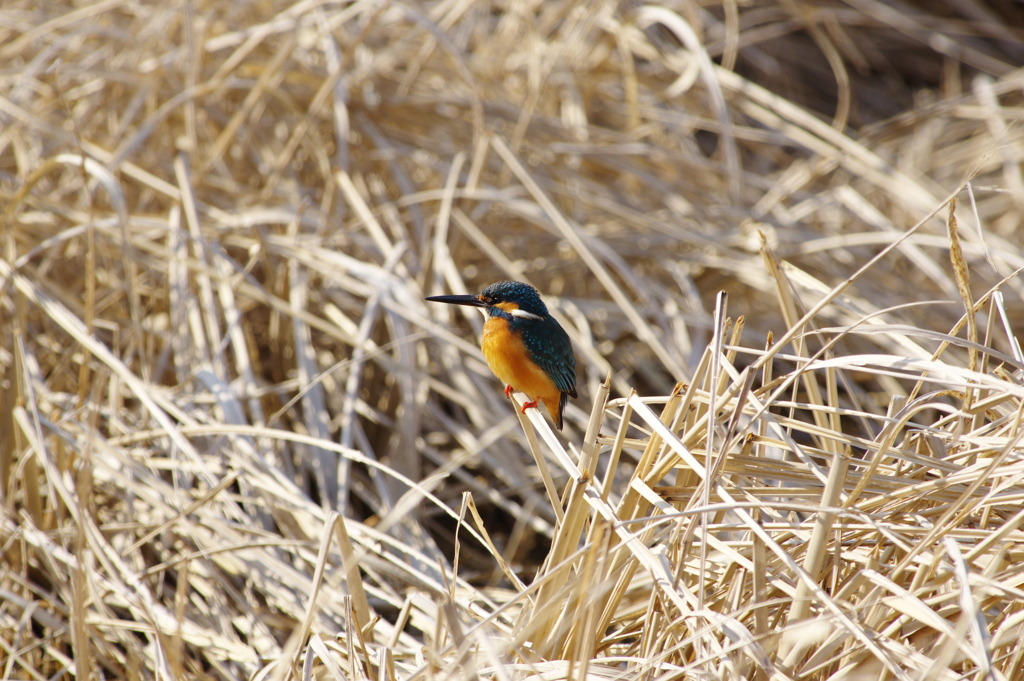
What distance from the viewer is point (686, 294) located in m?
3.60

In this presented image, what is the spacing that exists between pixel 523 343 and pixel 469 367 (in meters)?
0.66

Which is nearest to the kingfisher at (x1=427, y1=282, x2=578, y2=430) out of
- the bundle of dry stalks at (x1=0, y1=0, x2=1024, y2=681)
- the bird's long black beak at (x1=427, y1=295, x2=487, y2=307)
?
the bird's long black beak at (x1=427, y1=295, x2=487, y2=307)

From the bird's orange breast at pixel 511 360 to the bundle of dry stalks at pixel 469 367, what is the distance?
0.16m

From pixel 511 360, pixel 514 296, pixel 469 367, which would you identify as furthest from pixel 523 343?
pixel 469 367

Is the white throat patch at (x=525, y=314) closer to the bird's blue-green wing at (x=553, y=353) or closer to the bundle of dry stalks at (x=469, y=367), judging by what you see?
the bird's blue-green wing at (x=553, y=353)

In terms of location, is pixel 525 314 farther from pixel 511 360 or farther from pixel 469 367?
pixel 469 367

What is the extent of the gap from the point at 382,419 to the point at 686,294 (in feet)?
5.17

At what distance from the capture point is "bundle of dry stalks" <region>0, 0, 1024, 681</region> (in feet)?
4.57

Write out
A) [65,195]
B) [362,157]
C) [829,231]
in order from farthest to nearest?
[829,231], [362,157], [65,195]

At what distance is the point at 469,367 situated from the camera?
317cm

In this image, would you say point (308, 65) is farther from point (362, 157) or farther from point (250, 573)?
point (250, 573)

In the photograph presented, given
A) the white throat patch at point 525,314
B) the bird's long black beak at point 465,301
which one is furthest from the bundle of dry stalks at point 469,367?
the white throat patch at point 525,314

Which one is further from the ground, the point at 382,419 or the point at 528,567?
the point at 382,419

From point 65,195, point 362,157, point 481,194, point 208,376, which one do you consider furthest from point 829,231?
point 65,195
